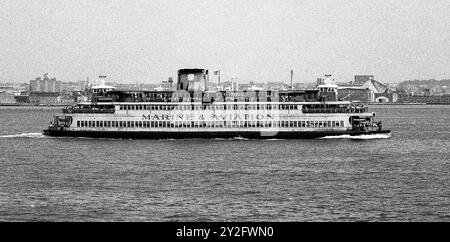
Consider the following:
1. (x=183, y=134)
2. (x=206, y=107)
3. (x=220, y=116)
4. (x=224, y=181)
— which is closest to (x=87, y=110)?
(x=183, y=134)

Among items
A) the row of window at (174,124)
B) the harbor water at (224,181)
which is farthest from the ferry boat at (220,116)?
the harbor water at (224,181)

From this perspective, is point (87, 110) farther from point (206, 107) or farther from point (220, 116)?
point (220, 116)

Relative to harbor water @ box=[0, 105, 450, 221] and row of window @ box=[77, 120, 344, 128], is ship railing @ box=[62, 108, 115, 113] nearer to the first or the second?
row of window @ box=[77, 120, 344, 128]

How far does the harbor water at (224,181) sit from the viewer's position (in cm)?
2786

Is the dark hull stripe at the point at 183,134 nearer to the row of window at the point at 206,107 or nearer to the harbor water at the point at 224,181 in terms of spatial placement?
the row of window at the point at 206,107

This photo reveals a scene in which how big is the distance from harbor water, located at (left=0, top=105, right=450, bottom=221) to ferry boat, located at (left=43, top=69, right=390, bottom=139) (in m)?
5.32

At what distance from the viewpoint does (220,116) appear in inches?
2721

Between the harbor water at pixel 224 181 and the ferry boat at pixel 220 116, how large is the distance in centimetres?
532

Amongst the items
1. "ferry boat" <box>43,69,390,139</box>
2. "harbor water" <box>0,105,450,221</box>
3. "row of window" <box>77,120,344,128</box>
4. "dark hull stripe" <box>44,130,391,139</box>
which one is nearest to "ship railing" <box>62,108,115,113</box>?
"ferry boat" <box>43,69,390,139</box>

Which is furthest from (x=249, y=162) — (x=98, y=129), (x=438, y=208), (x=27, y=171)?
(x=98, y=129)

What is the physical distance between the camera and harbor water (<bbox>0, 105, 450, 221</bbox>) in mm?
27859

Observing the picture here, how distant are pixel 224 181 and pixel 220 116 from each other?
32519 mm

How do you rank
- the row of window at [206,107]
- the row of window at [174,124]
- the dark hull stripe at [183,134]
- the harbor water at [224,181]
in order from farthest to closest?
the row of window at [174,124] < the row of window at [206,107] < the dark hull stripe at [183,134] < the harbor water at [224,181]
